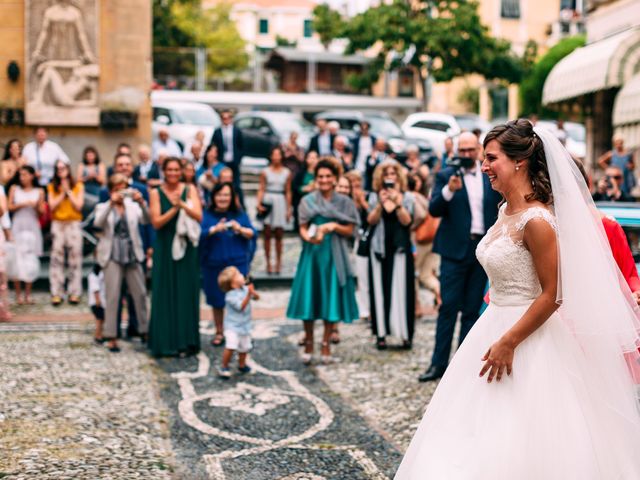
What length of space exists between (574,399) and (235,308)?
17.3 feet

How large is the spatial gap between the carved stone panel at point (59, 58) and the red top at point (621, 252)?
13.2 metres

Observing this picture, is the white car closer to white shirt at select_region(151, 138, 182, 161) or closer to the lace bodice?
white shirt at select_region(151, 138, 182, 161)

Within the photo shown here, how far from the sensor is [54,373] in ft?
30.1

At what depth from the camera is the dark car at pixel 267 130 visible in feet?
88.0

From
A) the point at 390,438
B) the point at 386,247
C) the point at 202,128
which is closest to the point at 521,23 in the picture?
the point at 202,128

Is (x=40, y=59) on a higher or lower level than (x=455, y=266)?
higher

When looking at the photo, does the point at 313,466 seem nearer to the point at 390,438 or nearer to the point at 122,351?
the point at 390,438

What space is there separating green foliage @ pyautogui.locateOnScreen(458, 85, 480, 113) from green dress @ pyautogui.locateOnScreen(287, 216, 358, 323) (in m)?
42.0

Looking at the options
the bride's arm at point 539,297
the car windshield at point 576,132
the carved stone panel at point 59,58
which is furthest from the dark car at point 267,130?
the bride's arm at point 539,297

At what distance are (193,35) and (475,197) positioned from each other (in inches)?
1672

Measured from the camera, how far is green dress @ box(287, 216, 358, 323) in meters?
9.97

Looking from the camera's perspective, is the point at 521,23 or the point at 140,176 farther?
the point at 521,23

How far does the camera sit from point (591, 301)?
15.1 feet

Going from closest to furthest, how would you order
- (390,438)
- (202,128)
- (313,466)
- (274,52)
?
(313,466) → (390,438) → (202,128) → (274,52)
